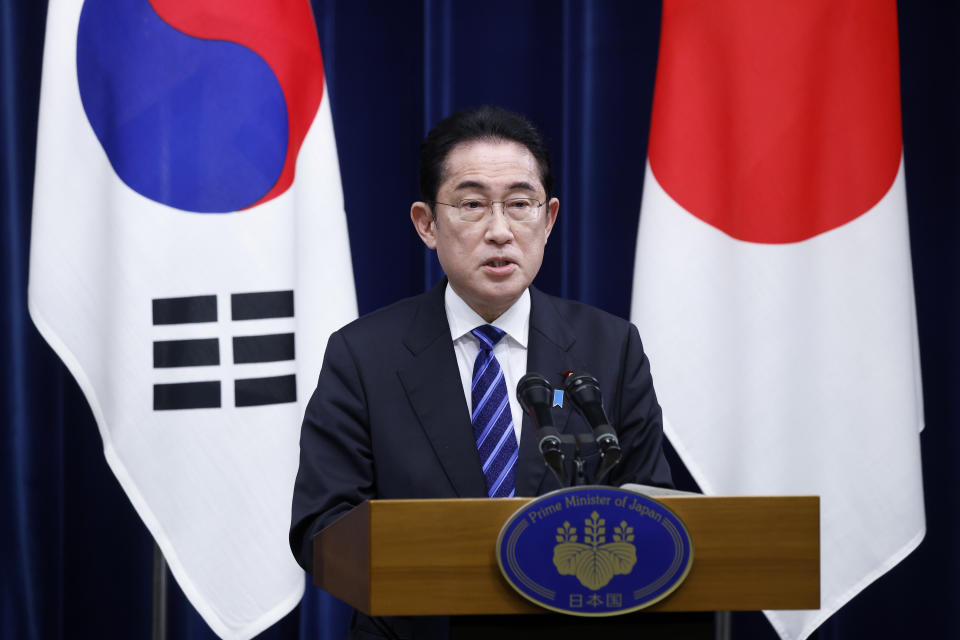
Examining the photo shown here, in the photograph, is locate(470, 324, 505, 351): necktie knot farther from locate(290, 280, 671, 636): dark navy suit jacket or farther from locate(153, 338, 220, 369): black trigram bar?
locate(153, 338, 220, 369): black trigram bar

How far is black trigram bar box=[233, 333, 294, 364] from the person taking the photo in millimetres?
2385

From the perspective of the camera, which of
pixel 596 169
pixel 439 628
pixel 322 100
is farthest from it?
pixel 596 169

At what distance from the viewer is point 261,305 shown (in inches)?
95.0

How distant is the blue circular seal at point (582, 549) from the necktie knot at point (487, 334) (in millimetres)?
676

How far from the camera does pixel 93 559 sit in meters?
2.96

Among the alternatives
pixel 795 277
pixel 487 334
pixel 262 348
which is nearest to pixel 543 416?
pixel 487 334

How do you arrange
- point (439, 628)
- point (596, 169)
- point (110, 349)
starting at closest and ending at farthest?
point (439, 628) → point (110, 349) → point (596, 169)

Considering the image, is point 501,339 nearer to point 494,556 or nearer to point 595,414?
point 595,414

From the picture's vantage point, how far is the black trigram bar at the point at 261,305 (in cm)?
240

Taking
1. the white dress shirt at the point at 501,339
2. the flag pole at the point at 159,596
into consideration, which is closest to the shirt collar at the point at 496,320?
the white dress shirt at the point at 501,339

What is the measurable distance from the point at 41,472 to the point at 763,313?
2.06m

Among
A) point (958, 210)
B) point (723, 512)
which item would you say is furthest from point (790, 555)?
point (958, 210)

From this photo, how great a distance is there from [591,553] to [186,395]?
1482 mm

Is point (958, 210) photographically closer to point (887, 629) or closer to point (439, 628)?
point (887, 629)
